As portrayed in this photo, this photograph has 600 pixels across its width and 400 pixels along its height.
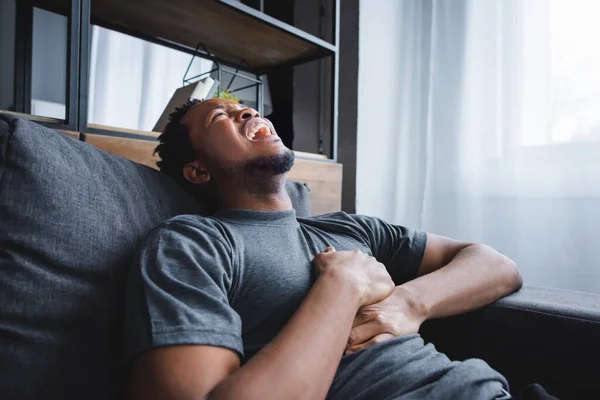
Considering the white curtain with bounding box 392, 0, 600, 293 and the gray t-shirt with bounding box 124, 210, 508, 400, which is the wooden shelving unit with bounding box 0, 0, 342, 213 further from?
the white curtain with bounding box 392, 0, 600, 293

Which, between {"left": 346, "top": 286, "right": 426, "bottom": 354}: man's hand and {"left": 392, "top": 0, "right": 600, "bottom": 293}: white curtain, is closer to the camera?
{"left": 346, "top": 286, "right": 426, "bottom": 354}: man's hand

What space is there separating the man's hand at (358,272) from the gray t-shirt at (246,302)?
43mm

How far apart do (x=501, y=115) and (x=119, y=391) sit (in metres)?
1.79

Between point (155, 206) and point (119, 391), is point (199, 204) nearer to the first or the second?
point (155, 206)

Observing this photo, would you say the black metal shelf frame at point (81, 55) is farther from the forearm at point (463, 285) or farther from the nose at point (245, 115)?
the forearm at point (463, 285)

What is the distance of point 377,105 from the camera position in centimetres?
224

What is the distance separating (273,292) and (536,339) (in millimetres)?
550

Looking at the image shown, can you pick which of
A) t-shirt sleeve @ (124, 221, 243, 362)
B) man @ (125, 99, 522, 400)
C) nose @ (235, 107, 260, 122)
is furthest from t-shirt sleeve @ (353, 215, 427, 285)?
t-shirt sleeve @ (124, 221, 243, 362)

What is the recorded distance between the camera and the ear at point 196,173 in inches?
38.9

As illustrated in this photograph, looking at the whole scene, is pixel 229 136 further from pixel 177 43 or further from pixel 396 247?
pixel 177 43

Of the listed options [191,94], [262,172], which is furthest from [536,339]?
[191,94]

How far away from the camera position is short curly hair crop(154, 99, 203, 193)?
102cm

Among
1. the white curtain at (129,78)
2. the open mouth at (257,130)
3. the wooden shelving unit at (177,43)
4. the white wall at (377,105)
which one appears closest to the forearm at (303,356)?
the open mouth at (257,130)

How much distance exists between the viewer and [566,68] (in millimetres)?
1685
